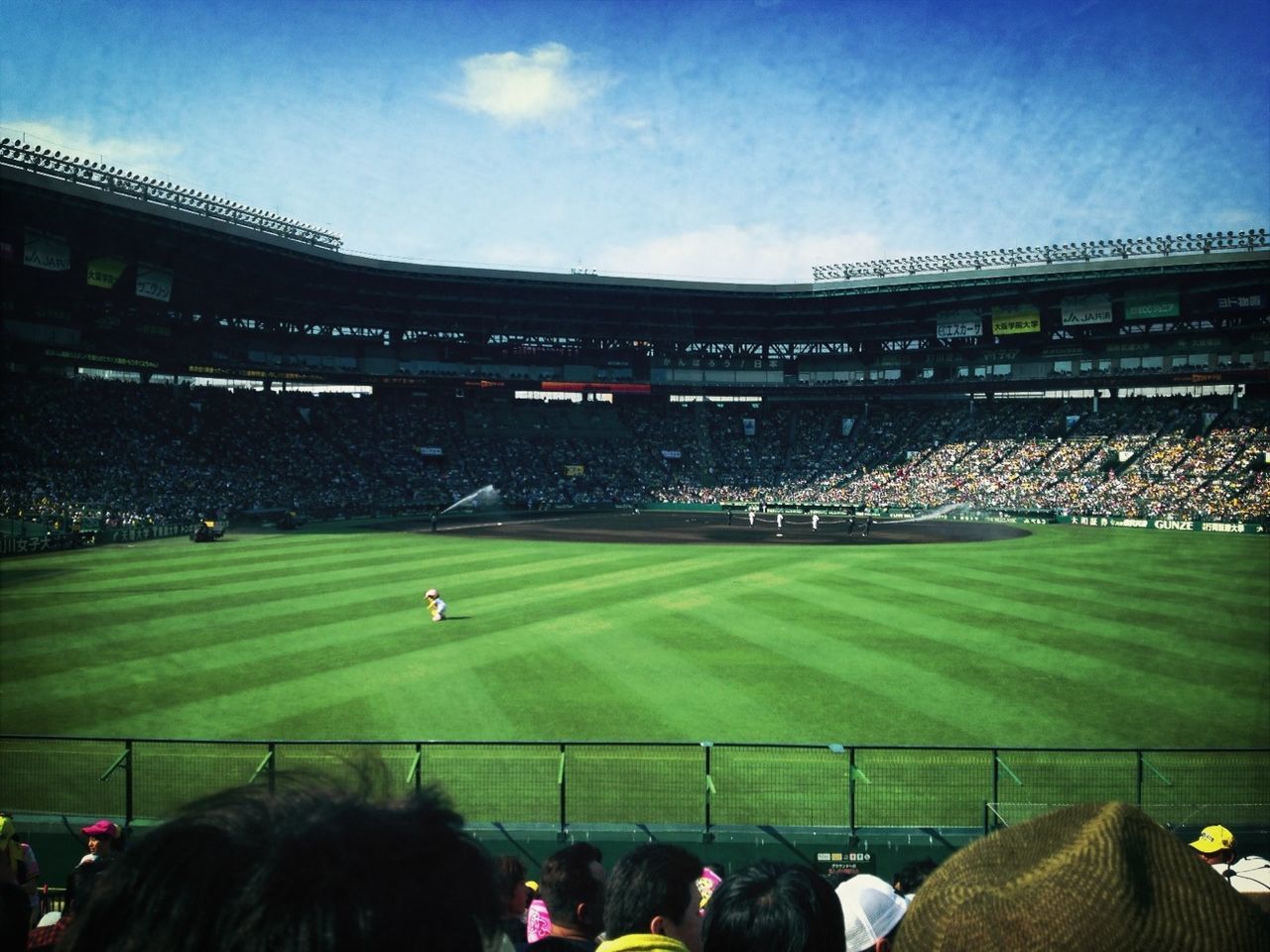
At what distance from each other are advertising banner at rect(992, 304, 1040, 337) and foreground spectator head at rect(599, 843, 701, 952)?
79.2m

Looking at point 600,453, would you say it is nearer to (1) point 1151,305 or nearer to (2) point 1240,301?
(1) point 1151,305

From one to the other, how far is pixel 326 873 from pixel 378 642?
21.2 m

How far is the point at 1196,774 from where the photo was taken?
1324 centimetres

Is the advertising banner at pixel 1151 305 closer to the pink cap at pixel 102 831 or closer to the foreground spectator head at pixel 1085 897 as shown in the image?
the pink cap at pixel 102 831

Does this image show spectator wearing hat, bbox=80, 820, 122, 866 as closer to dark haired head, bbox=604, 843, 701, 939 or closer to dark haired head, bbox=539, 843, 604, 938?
dark haired head, bbox=539, 843, 604, 938

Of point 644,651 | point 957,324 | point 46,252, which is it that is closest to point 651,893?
point 644,651

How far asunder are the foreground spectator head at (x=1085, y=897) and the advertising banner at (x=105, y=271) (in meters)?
67.6

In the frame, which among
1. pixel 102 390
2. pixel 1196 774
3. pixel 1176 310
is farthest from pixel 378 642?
pixel 1176 310

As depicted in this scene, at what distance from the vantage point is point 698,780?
505 inches

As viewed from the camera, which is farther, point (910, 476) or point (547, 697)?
point (910, 476)

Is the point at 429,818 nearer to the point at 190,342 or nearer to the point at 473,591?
the point at 473,591

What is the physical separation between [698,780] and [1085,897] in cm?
1210

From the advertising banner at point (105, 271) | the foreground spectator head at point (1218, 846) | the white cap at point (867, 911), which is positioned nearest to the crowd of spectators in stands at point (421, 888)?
the white cap at point (867, 911)

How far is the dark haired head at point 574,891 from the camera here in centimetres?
485
